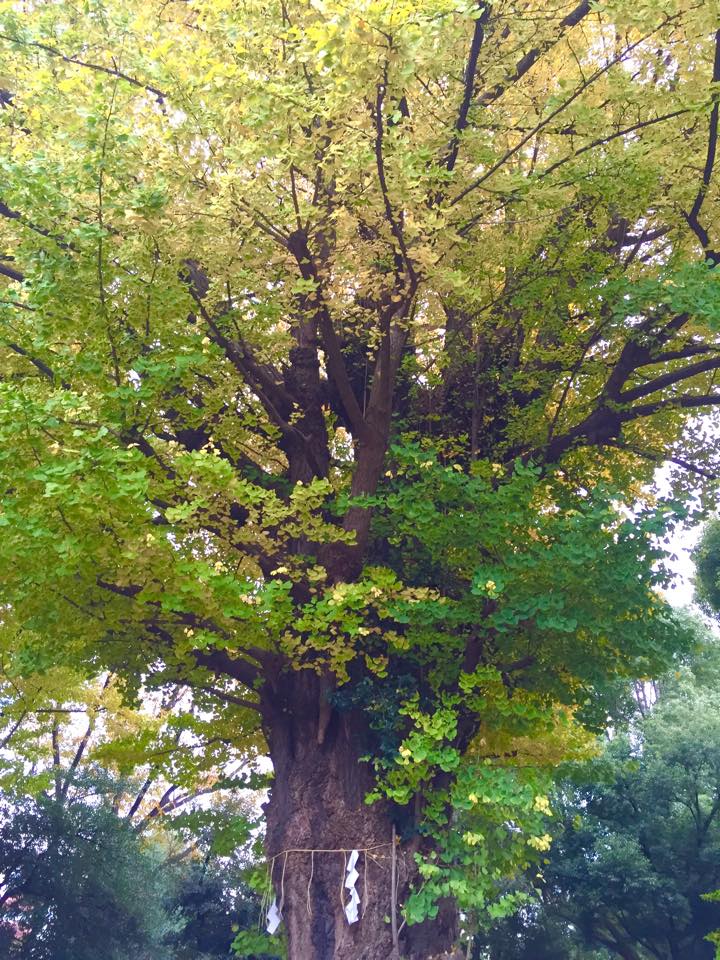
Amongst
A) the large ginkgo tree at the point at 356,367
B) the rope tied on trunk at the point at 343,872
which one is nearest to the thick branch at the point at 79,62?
the large ginkgo tree at the point at 356,367

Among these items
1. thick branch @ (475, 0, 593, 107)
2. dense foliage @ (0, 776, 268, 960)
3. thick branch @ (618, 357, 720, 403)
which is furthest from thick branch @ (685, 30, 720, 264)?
dense foliage @ (0, 776, 268, 960)

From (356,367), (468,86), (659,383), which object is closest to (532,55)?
(468,86)

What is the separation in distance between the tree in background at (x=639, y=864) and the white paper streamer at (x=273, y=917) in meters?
8.12

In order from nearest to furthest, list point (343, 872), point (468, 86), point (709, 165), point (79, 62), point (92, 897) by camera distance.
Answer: point (468, 86) < point (79, 62) < point (709, 165) < point (343, 872) < point (92, 897)

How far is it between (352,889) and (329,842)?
44 cm

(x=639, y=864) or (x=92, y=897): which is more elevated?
(x=639, y=864)

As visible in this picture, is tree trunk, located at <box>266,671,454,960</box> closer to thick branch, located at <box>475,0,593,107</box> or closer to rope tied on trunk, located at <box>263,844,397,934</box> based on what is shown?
rope tied on trunk, located at <box>263,844,397,934</box>

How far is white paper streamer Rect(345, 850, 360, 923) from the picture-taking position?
626cm

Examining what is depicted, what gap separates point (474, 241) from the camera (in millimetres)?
7379

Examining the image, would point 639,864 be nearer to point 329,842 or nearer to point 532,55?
point 329,842

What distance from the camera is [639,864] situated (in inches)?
545

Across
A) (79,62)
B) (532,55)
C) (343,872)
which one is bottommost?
(343,872)

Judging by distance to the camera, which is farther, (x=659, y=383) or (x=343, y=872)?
(x=659, y=383)

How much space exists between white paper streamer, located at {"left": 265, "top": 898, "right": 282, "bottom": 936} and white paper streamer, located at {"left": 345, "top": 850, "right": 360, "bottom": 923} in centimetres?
65
